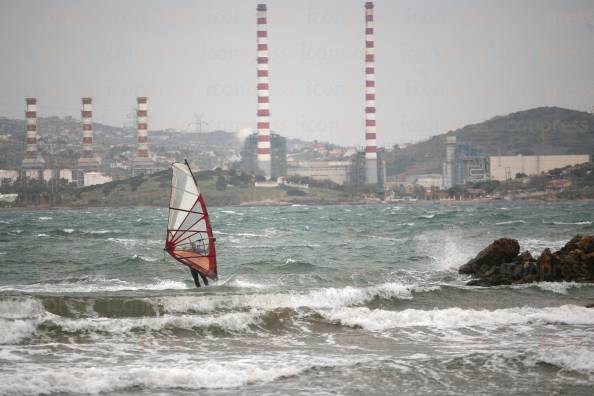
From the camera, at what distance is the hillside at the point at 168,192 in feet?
505

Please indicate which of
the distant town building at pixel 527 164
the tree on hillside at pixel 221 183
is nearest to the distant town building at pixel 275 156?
the tree on hillside at pixel 221 183

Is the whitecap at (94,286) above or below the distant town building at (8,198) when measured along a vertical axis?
below

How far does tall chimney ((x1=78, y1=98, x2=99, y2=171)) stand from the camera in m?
165

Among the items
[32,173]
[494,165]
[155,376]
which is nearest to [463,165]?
[494,165]

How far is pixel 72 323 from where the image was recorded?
1817 cm

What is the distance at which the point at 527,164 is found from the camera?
586 feet

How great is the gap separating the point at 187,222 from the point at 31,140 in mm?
149990

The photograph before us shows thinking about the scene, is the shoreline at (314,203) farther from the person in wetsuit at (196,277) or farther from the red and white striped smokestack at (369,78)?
the person in wetsuit at (196,277)

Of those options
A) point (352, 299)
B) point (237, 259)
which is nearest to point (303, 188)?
point (237, 259)

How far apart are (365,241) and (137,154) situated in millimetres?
138851

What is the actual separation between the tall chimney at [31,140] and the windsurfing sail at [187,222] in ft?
471

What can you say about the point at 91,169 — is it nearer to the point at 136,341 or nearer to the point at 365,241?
the point at 365,241

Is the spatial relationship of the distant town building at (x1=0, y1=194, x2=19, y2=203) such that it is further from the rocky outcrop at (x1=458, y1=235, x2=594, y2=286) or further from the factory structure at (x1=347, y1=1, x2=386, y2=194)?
the rocky outcrop at (x1=458, y1=235, x2=594, y2=286)

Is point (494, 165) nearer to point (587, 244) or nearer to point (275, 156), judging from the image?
point (275, 156)
